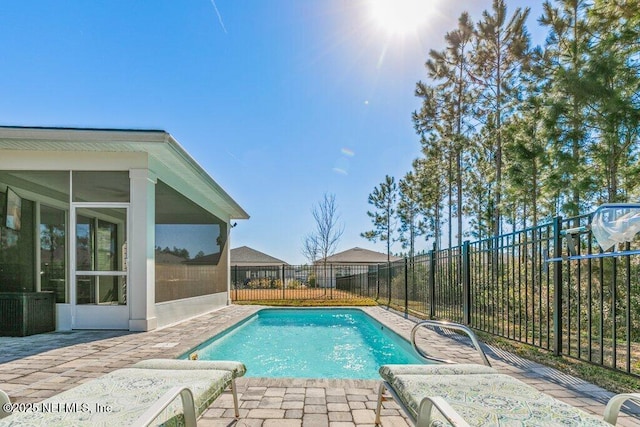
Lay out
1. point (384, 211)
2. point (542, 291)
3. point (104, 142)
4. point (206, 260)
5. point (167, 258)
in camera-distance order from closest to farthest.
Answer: point (104, 142)
point (542, 291)
point (167, 258)
point (206, 260)
point (384, 211)

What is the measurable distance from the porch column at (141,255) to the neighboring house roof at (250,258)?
25.3 m

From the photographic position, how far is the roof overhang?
5285mm

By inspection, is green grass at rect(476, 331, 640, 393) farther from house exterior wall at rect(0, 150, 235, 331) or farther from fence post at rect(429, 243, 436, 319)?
house exterior wall at rect(0, 150, 235, 331)

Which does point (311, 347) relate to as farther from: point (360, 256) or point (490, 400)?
point (360, 256)

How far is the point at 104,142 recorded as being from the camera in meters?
5.48

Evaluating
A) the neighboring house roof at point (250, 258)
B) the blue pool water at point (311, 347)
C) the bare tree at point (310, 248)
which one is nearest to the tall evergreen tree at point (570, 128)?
the blue pool water at point (311, 347)

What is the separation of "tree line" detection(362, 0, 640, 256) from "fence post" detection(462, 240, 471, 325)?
9.37 feet

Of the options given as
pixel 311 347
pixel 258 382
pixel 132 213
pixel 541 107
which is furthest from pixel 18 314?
pixel 541 107

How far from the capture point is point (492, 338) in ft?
17.6

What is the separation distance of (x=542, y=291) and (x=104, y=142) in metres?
7.17

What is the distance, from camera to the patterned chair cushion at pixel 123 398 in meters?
1.54

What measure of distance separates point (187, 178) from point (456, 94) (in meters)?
12.1

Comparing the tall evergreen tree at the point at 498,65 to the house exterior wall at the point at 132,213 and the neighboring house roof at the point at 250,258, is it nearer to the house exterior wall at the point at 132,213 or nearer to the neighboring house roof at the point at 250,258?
the house exterior wall at the point at 132,213

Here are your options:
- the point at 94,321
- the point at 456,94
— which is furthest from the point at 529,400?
the point at 456,94
